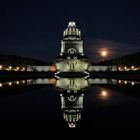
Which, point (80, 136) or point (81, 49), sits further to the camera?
point (81, 49)

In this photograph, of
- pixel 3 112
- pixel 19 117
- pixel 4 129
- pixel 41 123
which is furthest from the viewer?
pixel 3 112

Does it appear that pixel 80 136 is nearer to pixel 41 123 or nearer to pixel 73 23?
pixel 41 123

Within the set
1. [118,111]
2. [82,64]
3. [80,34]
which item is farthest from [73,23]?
[118,111]

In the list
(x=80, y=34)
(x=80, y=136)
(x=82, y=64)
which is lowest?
(x=80, y=136)

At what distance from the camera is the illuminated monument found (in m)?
104

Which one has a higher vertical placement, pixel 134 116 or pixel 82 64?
pixel 82 64

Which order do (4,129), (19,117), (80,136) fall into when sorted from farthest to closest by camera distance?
(19,117) < (4,129) < (80,136)

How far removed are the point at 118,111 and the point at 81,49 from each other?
320ft

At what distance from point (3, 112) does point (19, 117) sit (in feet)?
5.07

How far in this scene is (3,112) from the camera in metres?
13.4

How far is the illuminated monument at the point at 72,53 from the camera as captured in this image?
10381 centimetres

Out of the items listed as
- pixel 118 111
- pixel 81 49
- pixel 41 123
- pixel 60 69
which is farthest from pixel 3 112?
pixel 81 49

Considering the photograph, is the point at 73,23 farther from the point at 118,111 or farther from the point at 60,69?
the point at 118,111

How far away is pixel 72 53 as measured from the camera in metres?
110
